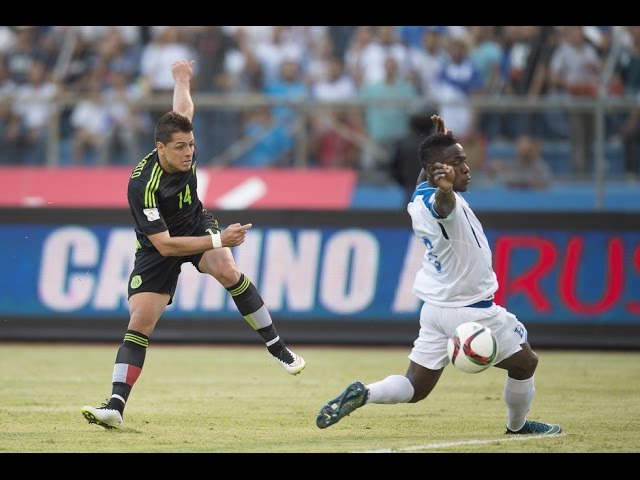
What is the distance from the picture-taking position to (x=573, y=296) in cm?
1468

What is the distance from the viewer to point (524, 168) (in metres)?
16.1

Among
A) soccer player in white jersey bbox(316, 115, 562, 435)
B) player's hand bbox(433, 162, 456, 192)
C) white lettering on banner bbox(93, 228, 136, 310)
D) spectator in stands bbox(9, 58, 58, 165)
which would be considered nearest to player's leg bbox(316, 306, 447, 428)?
soccer player in white jersey bbox(316, 115, 562, 435)

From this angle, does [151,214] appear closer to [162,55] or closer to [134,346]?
[134,346]

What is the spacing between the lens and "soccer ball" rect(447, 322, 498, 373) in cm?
778

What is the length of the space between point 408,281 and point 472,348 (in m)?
7.10

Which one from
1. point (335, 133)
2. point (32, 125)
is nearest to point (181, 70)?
point (335, 133)

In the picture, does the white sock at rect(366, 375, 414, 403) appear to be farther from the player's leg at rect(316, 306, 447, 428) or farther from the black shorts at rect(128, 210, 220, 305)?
the black shorts at rect(128, 210, 220, 305)

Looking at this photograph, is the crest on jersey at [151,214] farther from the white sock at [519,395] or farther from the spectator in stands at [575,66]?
the spectator in stands at [575,66]

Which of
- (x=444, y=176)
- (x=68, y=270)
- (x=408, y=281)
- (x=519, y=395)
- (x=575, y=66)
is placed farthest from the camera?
(x=575, y=66)

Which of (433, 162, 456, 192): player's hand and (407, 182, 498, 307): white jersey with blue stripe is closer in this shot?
(433, 162, 456, 192): player's hand

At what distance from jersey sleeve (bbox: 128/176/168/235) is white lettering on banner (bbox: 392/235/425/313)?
6.24m

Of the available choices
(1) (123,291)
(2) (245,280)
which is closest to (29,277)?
(1) (123,291)
